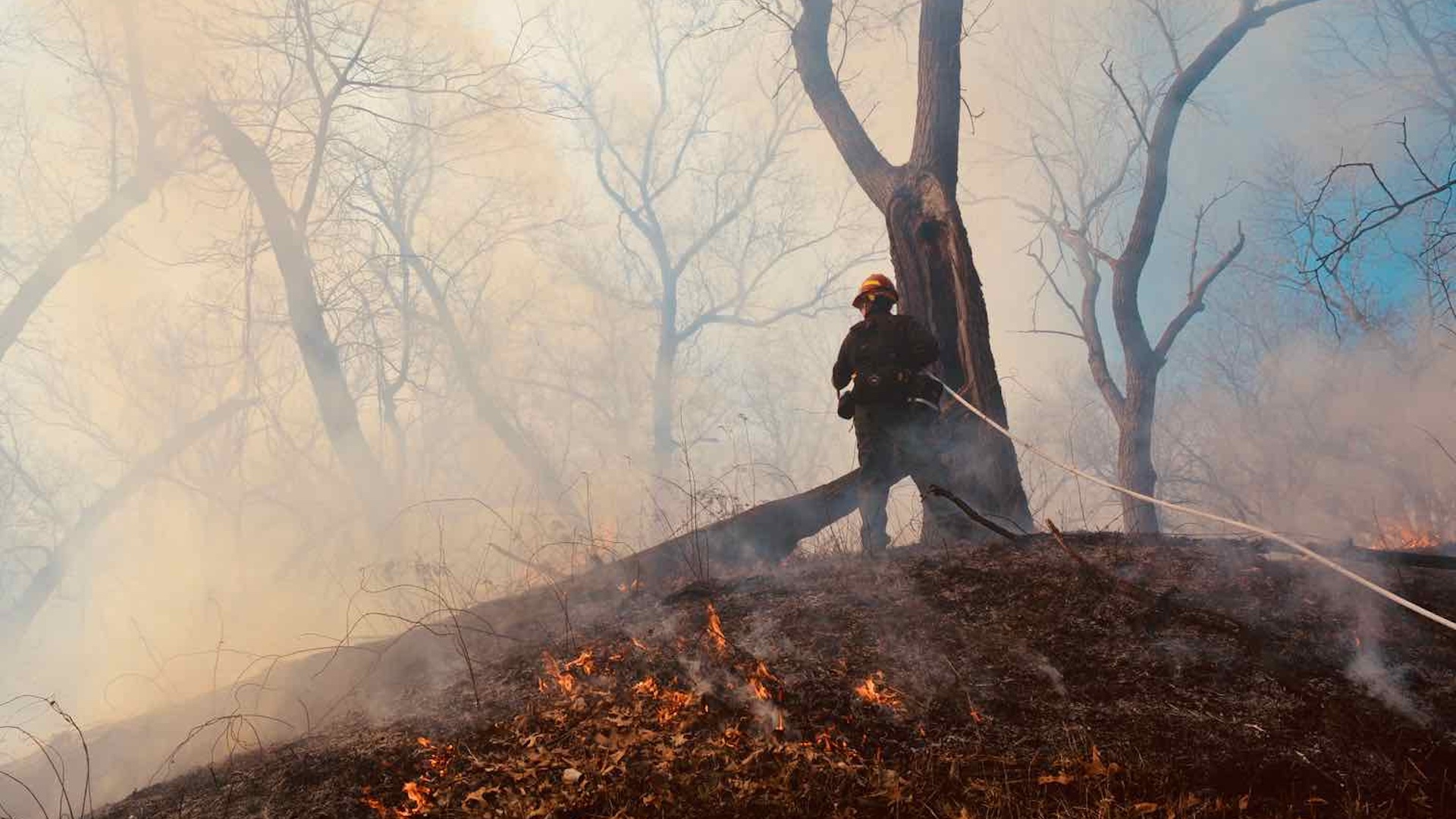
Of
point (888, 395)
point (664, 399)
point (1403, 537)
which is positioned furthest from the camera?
point (664, 399)

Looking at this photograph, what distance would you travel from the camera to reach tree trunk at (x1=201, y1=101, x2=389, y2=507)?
37.2 feet

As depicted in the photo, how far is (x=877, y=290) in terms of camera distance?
670 cm

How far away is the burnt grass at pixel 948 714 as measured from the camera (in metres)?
2.67

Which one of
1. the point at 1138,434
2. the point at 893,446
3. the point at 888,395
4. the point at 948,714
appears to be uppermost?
the point at 888,395

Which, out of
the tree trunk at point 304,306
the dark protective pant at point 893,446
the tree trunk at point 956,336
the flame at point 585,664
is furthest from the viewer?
the tree trunk at point 304,306

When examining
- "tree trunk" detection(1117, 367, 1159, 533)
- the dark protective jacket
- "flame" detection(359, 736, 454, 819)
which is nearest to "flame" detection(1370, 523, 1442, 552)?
"tree trunk" detection(1117, 367, 1159, 533)

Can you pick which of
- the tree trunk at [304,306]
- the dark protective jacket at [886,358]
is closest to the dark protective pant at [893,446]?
the dark protective jacket at [886,358]

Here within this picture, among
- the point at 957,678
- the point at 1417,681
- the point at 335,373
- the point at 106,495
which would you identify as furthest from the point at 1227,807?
the point at 106,495

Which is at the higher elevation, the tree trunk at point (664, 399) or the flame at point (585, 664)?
the tree trunk at point (664, 399)

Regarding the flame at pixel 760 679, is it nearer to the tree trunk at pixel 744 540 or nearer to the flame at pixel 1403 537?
the tree trunk at pixel 744 540

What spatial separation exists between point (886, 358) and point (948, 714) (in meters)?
3.74

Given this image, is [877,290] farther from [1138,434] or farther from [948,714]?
[1138,434]

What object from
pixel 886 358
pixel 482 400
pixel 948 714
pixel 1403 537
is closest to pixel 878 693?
pixel 948 714

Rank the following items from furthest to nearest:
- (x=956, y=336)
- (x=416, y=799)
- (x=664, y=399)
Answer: (x=664, y=399)
(x=956, y=336)
(x=416, y=799)
